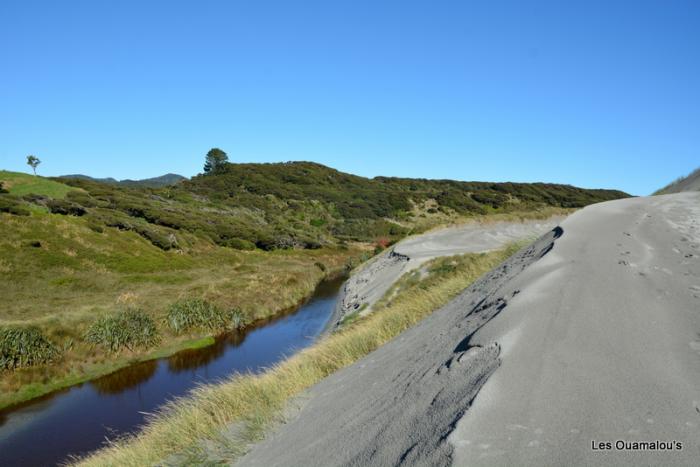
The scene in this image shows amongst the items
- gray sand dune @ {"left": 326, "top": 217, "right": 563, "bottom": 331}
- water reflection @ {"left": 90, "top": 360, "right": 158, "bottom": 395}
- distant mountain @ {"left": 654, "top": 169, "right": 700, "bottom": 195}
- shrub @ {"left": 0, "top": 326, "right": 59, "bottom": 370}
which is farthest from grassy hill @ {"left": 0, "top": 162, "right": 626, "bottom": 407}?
distant mountain @ {"left": 654, "top": 169, "right": 700, "bottom": 195}

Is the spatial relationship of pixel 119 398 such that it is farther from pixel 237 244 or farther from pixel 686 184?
pixel 237 244

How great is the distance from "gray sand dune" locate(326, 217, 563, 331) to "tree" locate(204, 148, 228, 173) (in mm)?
72447

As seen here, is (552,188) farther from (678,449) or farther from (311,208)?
(678,449)

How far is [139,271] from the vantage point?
122 feet

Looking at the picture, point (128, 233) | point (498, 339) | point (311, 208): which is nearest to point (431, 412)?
point (498, 339)

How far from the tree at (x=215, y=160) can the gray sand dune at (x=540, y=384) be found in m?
96.6

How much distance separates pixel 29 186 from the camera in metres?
54.6

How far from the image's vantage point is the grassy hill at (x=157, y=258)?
2100cm

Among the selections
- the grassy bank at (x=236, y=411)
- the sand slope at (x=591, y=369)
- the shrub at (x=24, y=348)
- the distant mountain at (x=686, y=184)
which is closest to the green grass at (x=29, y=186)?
the shrub at (x=24, y=348)

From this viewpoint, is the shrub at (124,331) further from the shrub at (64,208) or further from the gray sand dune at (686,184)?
the shrub at (64,208)

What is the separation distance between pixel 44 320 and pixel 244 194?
2604 inches

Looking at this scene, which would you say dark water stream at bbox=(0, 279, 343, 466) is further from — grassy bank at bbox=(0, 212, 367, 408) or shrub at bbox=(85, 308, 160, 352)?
shrub at bbox=(85, 308, 160, 352)

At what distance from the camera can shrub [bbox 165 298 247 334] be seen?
2528 centimetres

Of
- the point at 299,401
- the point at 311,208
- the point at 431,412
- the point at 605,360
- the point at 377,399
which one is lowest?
the point at 299,401
